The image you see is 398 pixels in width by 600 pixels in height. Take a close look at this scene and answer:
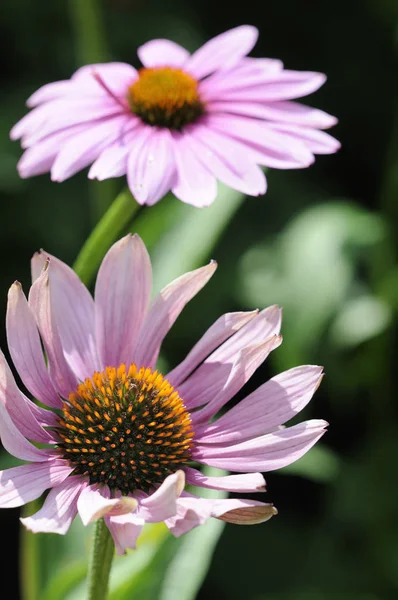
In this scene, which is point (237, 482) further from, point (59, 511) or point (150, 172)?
point (150, 172)

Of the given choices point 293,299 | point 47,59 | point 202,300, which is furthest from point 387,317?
point 47,59

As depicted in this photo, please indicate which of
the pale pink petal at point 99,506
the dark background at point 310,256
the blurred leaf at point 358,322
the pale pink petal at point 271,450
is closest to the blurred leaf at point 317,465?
the dark background at point 310,256

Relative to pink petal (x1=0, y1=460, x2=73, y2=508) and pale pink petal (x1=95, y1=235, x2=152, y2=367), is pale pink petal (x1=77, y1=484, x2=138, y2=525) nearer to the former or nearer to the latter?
pink petal (x1=0, y1=460, x2=73, y2=508)

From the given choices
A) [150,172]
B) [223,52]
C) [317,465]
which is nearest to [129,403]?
[150,172]

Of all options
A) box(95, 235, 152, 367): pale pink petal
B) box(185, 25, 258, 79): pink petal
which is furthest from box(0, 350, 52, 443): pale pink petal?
box(185, 25, 258, 79): pink petal

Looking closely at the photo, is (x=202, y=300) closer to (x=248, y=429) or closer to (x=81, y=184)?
(x=81, y=184)

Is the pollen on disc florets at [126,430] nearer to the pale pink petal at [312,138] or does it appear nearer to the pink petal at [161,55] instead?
the pale pink petal at [312,138]
